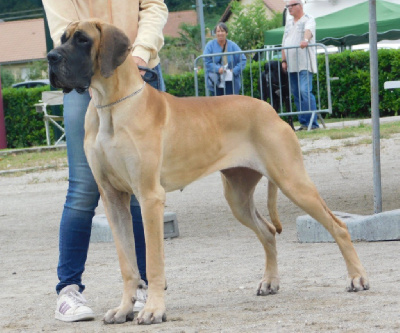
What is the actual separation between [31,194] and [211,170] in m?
7.65

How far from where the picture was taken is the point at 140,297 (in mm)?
4852

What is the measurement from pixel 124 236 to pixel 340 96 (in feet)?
60.1

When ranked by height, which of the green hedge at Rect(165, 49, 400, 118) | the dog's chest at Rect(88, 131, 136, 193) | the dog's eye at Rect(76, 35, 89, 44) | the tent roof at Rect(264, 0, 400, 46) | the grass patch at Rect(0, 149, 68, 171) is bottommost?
Answer: the grass patch at Rect(0, 149, 68, 171)

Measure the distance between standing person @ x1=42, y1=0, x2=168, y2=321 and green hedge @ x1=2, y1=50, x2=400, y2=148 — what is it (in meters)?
16.6

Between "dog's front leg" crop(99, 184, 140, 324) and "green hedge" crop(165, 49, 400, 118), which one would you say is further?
"green hedge" crop(165, 49, 400, 118)

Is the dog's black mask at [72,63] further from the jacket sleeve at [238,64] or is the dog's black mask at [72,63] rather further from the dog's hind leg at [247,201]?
the jacket sleeve at [238,64]

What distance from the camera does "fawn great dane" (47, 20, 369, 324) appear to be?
4398mm

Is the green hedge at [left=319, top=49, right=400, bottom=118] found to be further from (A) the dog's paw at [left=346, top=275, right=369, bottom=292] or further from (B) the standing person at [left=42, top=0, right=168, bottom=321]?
(B) the standing person at [left=42, top=0, right=168, bottom=321]

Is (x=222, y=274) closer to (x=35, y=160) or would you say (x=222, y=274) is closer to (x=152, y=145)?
(x=152, y=145)

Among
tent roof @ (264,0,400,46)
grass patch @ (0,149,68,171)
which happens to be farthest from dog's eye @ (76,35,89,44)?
tent roof @ (264,0,400,46)

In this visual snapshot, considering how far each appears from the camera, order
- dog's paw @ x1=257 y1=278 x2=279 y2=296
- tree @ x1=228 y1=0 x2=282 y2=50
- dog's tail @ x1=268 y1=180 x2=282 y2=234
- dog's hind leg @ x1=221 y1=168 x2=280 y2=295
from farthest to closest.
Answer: tree @ x1=228 y1=0 x2=282 y2=50 < dog's tail @ x1=268 y1=180 x2=282 y2=234 < dog's hind leg @ x1=221 y1=168 x2=280 y2=295 < dog's paw @ x1=257 y1=278 x2=279 y2=296

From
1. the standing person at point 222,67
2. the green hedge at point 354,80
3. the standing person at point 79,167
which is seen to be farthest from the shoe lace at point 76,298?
the green hedge at point 354,80

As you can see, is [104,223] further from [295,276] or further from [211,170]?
[211,170]

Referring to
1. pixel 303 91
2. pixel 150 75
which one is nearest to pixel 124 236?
pixel 150 75
